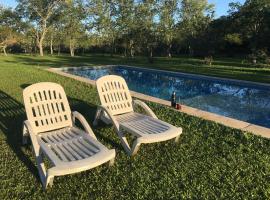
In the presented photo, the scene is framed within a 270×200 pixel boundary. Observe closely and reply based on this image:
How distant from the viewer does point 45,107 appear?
5324 millimetres

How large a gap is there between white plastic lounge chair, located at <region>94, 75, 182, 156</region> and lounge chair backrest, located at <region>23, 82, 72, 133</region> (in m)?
0.81

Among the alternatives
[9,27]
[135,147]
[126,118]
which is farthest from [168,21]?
[135,147]

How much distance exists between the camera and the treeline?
23812mm

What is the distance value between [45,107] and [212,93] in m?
8.91

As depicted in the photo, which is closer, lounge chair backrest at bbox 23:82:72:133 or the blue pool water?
lounge chair backrest at bbox 23:82:72:133

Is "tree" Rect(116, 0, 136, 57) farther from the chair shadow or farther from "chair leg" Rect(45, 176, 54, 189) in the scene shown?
"chair leg" Rect(45, 176, 54, 189)

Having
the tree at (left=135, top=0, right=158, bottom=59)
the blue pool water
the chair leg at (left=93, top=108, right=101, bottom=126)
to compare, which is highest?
the tree at (left=135, top=0, right=158, bottom=59)

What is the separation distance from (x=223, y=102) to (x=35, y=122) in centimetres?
795

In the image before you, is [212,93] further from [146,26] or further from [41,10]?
[41,10]

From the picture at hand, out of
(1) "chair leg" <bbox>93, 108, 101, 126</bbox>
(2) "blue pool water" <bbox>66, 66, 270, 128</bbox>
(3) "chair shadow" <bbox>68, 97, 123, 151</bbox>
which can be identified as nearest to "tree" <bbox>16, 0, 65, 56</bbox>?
(2) "blue pool water" <bbox>66, 66, 270, 128</bbox>

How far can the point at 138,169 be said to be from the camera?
14.4ft

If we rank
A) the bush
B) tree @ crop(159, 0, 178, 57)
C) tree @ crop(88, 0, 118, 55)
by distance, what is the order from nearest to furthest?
the bush → tree @ crop(159, 0, 178, 57) → tree @ crop(88, 0, 118, 55)

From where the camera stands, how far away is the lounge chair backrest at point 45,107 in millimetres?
5102

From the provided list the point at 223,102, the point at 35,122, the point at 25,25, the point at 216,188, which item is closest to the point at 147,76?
the point at 223,102
